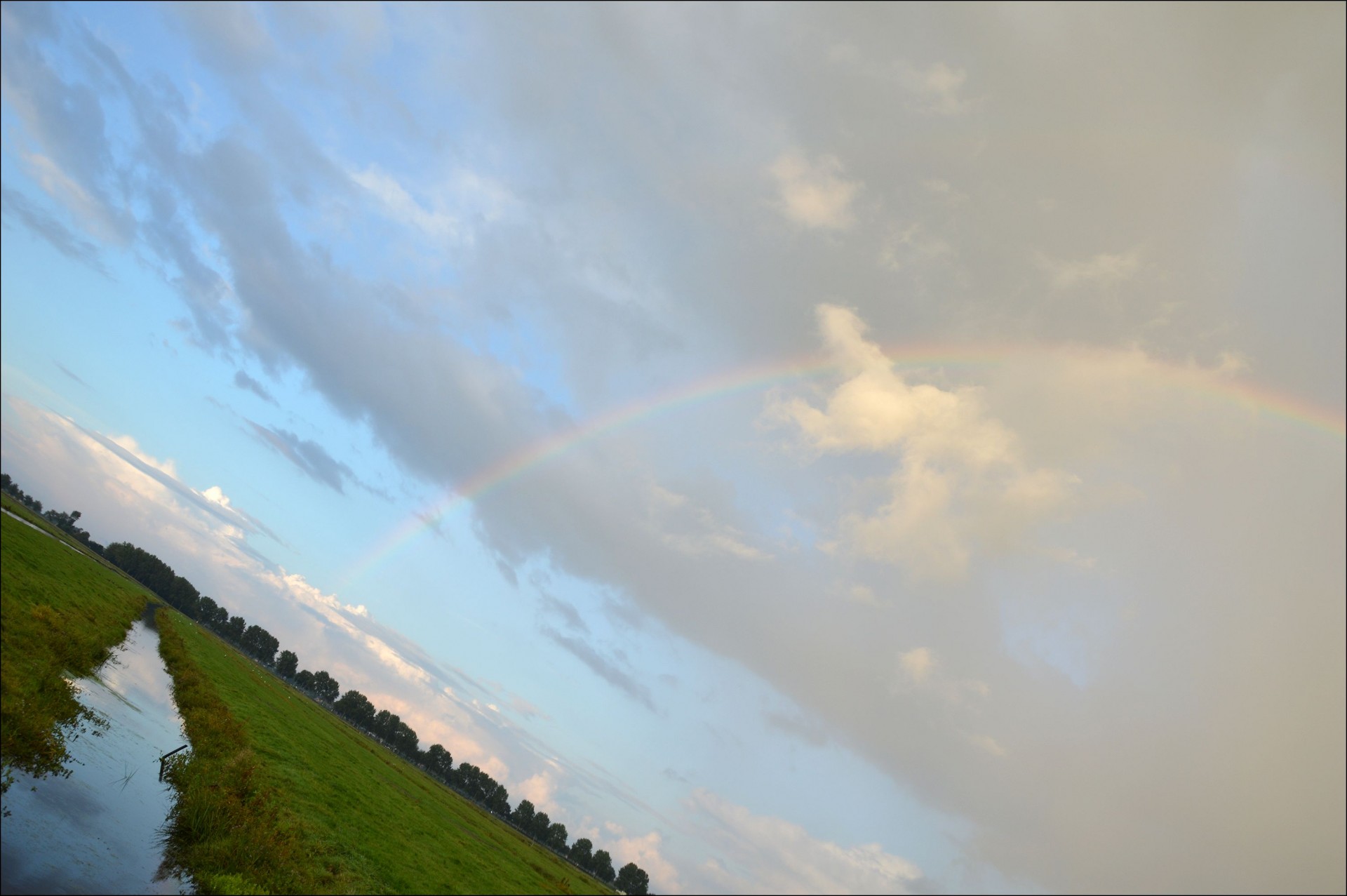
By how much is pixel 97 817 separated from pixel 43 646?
2150 centimetres

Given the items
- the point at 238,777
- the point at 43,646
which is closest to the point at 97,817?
the point at 238,777

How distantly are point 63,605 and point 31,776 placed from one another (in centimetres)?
4201

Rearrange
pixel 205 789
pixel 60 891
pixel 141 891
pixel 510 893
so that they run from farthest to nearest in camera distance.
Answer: pixel 510 893 < pixel 205 789 < pixel 141 891 < pixel 60 891

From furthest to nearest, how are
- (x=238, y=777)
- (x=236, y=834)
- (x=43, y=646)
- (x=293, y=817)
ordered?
1. (x=43, y=646)
2. (x=293, y=817)
3. (x=238, y=777)
4. (x=236, y=834)

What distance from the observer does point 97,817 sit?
27.6 m

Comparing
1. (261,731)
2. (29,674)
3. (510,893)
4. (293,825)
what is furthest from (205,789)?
(510,893)

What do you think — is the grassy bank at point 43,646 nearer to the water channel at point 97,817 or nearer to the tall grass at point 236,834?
the water channel at point 97,817

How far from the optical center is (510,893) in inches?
2447

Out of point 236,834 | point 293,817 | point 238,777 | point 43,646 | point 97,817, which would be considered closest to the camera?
point 97,817

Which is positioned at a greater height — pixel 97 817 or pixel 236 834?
pixel 97 817

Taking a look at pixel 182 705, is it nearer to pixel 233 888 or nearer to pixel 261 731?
pixel 261 731

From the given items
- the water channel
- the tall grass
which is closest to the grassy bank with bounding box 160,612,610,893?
the tall grass

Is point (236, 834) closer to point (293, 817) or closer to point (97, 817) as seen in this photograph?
point (97, 817)

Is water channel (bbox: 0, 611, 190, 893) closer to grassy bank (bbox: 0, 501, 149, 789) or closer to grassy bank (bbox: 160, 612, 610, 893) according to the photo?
grassy bank (bbox: 0, 501, 149, 789)
